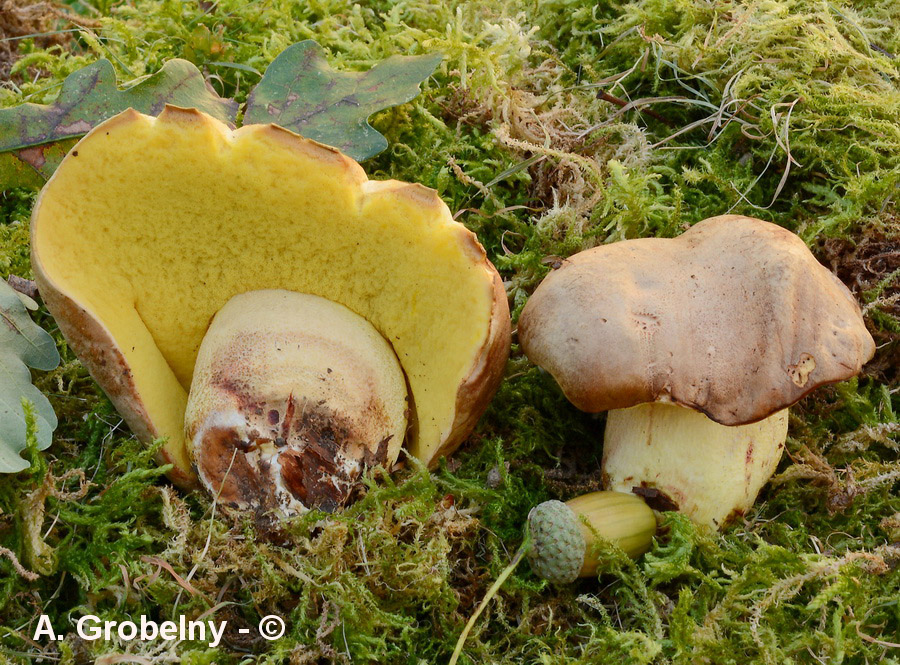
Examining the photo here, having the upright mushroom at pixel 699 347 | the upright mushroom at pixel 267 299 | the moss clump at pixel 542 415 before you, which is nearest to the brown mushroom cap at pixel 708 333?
the upright mushroom at pixel 699 347

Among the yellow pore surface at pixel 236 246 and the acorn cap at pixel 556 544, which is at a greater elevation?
the yellow pore surface at pixel 236 246

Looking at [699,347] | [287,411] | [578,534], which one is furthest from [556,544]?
[287,411]

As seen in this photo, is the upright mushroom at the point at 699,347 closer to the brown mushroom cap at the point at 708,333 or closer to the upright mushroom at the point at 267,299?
the brown mushroom cap at the point at 708,333

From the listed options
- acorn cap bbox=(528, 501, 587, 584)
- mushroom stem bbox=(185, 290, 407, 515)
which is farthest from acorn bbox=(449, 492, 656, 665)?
mushroom stem bbox=(185, 290, 407, 515)

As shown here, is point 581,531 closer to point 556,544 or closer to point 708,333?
point 556,544

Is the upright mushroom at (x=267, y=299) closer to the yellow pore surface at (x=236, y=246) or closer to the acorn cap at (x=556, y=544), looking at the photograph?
the yellow pore surface at (x=236, y=246)

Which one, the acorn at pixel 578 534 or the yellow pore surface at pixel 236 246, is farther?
the acorn at pixel 578 534

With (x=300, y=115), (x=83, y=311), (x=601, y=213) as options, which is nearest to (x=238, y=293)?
(x=83, y=311)

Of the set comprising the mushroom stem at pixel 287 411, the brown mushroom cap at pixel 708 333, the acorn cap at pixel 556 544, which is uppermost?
the brown mushroom cap at pixel 708 333
